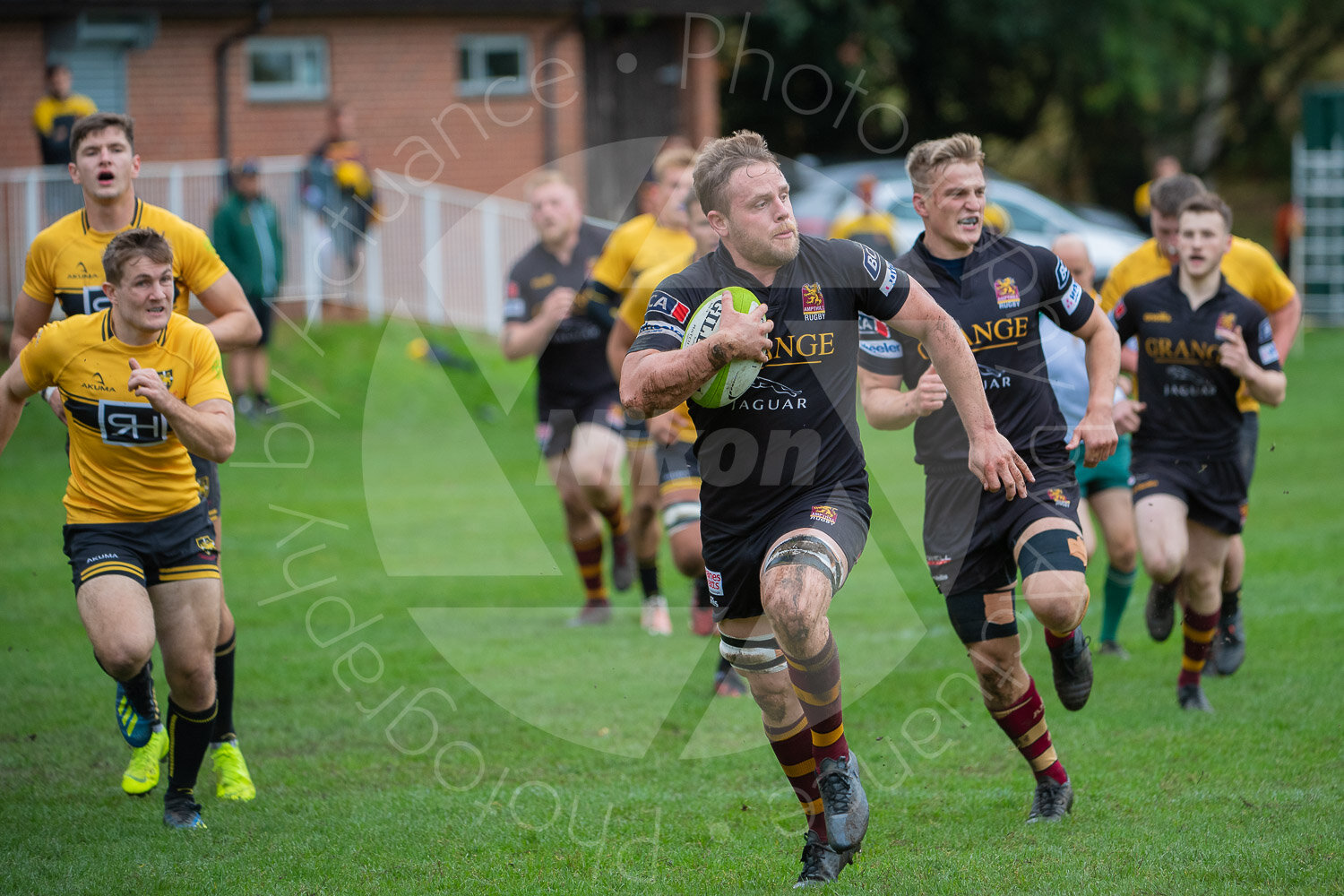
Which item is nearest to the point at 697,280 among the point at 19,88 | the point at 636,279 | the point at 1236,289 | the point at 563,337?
the point at 1236,289

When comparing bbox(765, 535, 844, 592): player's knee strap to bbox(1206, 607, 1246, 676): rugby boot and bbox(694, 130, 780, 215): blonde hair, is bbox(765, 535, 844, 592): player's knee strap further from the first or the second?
bbox(1206, 607, 1246, 676): rugby boot

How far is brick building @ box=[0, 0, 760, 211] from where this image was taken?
1909cm

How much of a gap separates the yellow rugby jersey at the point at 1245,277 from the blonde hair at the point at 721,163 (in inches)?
124

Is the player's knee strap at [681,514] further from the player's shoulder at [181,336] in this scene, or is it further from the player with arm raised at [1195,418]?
the player's shoulder at [181,336]

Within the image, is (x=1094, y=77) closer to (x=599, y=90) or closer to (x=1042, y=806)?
(x=599, y=90)

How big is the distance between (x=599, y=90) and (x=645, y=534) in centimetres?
1599

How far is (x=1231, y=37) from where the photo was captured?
1197 inches

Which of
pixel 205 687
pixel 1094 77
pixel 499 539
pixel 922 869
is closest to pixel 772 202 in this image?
pixel 922 869

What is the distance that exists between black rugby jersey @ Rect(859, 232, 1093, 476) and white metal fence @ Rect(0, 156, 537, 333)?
13.0 meters

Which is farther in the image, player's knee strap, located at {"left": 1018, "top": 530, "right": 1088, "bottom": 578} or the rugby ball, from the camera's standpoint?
player's knee strap, located at {"left": 1018, "top": 530, "right": 1088, "bottom": 578}

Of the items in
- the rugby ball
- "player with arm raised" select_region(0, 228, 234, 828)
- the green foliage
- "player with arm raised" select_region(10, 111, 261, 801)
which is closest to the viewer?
the rugby ball

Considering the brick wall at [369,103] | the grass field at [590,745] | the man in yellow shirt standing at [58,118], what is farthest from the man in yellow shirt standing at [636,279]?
the brick wall at [369,103]

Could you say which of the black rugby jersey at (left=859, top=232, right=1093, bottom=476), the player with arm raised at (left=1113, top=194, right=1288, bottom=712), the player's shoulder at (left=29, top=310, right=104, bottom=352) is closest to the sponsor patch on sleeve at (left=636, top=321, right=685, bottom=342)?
the black rugby jersey at (left=859, top=232, right=1093, bottom=476)

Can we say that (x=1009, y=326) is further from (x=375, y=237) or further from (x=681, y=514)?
(x=375, y=237)
